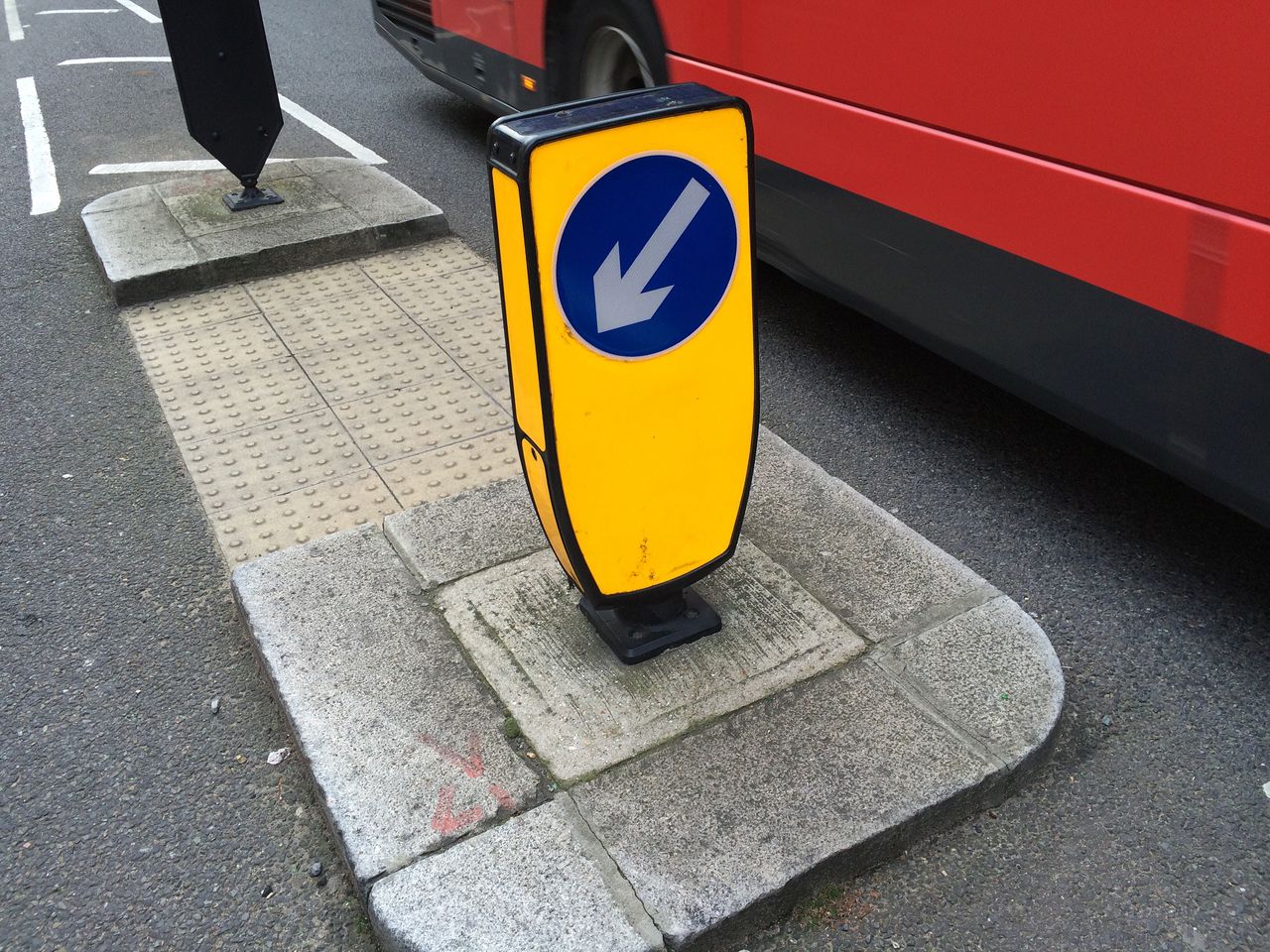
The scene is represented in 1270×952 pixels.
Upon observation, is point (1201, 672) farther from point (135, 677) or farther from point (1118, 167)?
point (135, 677)

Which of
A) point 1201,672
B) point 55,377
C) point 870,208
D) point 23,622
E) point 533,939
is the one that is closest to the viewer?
point 533,939

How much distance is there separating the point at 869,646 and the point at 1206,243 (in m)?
1.11

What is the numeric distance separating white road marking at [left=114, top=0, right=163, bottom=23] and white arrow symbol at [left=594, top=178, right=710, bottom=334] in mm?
11154

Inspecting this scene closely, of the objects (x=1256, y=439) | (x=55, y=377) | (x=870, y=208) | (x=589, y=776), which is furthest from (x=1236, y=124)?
(x=55, y=377)

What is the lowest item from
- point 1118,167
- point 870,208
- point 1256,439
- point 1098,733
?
point 1098,733

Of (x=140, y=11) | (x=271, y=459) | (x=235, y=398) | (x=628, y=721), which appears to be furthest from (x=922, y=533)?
(x=140, y=11)

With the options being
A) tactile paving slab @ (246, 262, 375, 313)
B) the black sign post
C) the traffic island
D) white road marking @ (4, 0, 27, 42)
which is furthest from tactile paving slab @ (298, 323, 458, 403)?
white road marking @ (4, 0, 27, 42)

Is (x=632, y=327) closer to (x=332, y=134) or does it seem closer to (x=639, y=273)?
(x=639, y=273)

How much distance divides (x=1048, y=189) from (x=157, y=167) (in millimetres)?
5432

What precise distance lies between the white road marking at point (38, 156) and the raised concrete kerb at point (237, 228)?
0.59m

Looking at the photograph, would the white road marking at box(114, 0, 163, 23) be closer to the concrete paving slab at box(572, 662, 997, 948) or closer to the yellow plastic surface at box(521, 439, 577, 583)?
the yellow plastic surface at box(521, 439, 577, 583)

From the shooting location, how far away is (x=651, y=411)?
218 cm

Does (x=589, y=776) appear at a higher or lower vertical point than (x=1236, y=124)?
lower

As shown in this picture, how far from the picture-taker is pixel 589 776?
2199mm
